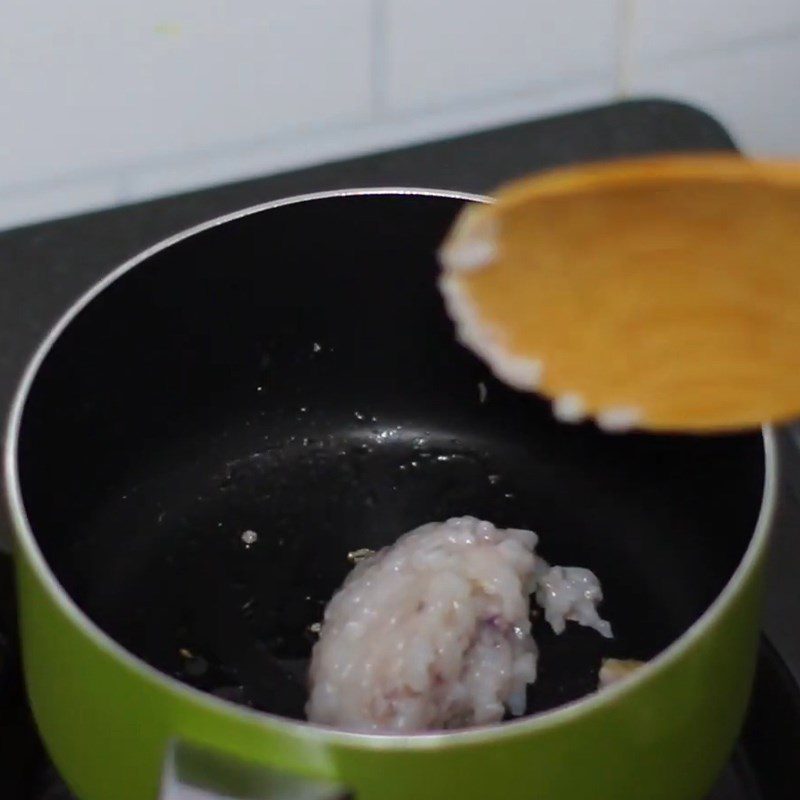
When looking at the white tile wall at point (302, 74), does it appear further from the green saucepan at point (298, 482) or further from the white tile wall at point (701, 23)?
the green saucepan at point (298, 482)

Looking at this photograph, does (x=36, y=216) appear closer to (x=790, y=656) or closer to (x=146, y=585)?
(x=146, y=585)

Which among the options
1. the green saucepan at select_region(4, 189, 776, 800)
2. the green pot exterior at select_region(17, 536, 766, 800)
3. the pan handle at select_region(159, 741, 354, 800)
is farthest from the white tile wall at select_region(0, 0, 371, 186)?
the pan handle at select_region(159, 741, 354, 800)

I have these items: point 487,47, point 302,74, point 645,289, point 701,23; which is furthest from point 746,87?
point 645,289

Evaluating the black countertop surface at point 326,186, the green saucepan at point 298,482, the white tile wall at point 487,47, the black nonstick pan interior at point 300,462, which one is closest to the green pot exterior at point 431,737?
the green saucepan at point 298,482

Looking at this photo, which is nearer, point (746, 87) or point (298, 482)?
point (298, 482)

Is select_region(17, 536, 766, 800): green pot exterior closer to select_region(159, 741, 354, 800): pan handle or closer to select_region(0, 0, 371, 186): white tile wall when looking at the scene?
select_region(159, 741, 354, 800): pan handle

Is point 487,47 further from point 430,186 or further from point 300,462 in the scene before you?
point 300,462
